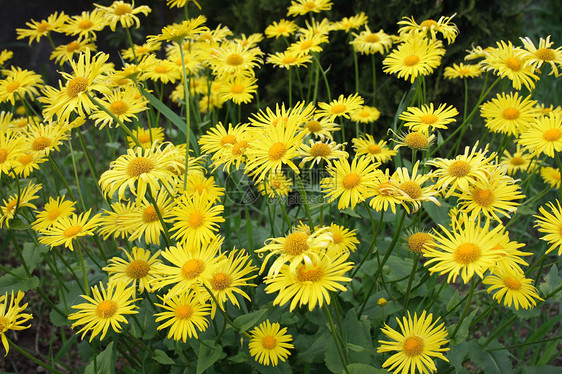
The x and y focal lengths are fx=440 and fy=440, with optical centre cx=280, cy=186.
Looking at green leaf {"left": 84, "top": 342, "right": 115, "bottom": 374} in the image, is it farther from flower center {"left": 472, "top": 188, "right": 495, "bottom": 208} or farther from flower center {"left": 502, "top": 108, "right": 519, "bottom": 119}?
flower center {"left": 502, "top": 108, "right": 519, "bottom": 119}

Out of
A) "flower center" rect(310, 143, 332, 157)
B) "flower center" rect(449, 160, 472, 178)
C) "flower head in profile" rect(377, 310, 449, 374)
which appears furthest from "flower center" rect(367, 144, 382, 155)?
"flower head in profile" rect(377, 310, 449, 374)

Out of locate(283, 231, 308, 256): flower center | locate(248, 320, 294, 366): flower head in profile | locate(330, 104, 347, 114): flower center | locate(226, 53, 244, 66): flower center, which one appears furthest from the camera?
locate(226, 53, 244, 66): flower center

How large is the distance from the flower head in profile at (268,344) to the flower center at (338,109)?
3.06 feet

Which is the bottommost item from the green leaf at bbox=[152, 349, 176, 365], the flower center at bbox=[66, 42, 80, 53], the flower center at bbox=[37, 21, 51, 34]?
the green leaf at bbox=[152, 349, 176, 365]

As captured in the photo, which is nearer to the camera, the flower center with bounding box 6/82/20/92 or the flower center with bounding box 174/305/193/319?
the flower center with bounding box 174/305/193/319

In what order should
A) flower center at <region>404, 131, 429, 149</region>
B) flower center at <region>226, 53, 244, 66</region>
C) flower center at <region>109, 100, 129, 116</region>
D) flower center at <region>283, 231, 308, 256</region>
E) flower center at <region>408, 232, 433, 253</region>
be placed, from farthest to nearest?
flower center at <region>226, 53, 244, 66</region> → flower center at <region>109, 100, 129, 116</region> → flower center at <region>404, 131, 429, 149</region> → flower center at <region>408, 232, 433, 253</region> → flower center at <region>283, 231, 308, 256</region>

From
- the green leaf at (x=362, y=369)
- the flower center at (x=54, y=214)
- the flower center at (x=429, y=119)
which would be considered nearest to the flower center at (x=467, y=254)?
the green leaf at (x=362, y=369)

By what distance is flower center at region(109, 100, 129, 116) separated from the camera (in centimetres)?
179

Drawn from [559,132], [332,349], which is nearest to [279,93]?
[559,132]

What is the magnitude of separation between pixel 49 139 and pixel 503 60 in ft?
5.89

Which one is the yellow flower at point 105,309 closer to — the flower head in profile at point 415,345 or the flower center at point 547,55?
the flower head in profile at point 415,345

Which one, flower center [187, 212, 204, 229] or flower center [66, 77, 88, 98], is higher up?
flower center [66, 77, 88, 98]

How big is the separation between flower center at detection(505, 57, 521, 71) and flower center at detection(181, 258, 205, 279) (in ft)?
4.62

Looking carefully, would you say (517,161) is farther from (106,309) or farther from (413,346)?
(106,309)
